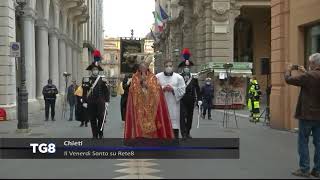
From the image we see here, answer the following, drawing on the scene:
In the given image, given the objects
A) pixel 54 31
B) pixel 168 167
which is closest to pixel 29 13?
pixel 54 31

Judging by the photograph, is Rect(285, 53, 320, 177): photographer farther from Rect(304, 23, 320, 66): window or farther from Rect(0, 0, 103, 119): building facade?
Rect(0, 0, 103, 119): building facade

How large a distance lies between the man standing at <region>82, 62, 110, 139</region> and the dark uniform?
6.10 ft

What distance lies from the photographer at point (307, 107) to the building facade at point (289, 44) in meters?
7.27

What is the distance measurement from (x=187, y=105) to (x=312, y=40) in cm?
505

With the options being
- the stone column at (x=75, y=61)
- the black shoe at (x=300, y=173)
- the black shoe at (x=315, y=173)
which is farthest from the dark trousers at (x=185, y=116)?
the stone column at (x=75, y=61)

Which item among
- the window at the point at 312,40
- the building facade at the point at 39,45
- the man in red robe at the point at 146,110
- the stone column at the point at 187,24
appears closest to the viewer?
the man in red robe at the point at 146,110

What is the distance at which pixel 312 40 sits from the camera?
1678 cm

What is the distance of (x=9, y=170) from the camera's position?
1007cm

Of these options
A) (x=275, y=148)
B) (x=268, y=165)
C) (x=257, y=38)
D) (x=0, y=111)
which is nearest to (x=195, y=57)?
(x=257, y=38)

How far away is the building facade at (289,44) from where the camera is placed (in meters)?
16.6

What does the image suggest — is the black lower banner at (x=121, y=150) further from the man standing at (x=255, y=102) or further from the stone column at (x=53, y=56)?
the stone column at (x=53, y=56)

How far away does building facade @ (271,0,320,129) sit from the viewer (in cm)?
1662

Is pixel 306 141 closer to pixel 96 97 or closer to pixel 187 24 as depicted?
pixel 96 97

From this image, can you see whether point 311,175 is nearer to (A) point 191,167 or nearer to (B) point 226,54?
(A) point 191,167
